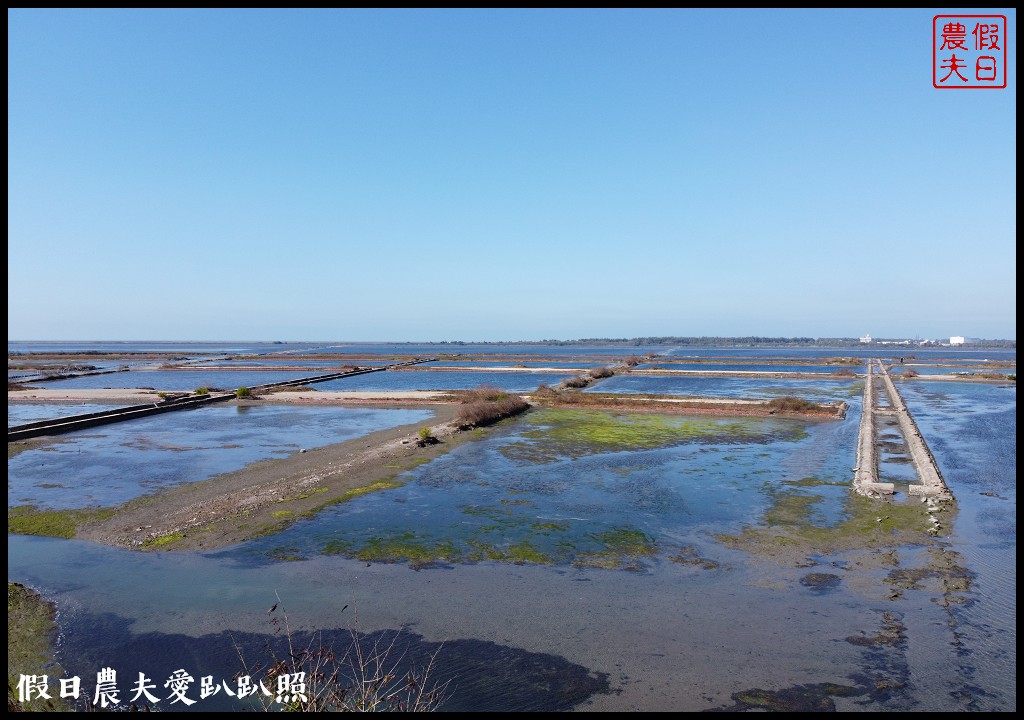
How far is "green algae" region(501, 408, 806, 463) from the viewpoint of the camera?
23.3 meters

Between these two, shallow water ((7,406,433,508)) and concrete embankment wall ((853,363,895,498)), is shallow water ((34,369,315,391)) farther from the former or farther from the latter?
concrete embankment wall ((853,363,895,498))

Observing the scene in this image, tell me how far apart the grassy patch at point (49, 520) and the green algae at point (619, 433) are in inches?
485

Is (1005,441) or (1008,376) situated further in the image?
(1008,376)

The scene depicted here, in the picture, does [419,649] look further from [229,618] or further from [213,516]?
[213,516]

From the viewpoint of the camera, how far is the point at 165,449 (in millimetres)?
23094

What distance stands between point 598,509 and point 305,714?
10.6 meters

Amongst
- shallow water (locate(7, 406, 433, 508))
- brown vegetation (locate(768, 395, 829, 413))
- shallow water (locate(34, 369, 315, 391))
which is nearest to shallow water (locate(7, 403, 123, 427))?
shallow water (locate(7, 406, 433, 508))

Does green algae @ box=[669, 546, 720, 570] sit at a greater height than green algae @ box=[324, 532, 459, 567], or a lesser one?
lesser

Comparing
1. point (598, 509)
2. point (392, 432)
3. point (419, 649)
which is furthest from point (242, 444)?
point (419, 649)

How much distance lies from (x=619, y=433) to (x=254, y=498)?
16.0 m

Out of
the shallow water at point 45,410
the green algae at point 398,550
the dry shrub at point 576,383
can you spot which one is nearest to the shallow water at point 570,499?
the green algae at point 398,550

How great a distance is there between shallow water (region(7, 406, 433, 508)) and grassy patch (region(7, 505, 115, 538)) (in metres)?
0.58

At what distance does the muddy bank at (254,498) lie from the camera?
1309 centimetres

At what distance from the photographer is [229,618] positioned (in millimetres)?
9297
